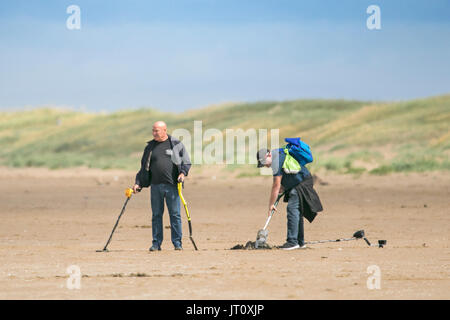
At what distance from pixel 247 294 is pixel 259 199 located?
16127 millimetres

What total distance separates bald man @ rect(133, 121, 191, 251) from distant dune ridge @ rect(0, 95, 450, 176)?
60.8ft

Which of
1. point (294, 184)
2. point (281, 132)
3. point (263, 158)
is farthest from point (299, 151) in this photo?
point (281, 132)

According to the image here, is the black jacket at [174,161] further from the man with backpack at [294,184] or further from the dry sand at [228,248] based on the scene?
the man with backpack at [294,184]

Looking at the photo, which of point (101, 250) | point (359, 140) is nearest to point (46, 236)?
point (101, 250)

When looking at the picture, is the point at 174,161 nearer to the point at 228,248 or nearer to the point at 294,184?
the point at 228,248

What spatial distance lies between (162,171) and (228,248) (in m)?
1.57

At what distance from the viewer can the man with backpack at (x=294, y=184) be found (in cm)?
1371

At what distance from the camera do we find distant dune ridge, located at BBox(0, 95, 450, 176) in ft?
119

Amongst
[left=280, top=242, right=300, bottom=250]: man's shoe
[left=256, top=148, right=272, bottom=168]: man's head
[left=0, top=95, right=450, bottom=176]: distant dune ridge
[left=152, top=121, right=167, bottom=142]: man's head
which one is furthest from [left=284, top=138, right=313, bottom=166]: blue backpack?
[left=0, top=95, right=450, bottom=176]: distant dune ridge

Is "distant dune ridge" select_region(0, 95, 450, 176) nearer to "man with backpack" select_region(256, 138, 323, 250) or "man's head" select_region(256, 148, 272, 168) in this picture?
"man with backpack" select_region(256, 138, 323, 250)

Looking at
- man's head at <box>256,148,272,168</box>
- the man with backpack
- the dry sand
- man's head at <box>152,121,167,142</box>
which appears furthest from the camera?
man's head at <box>152,121,167,142</box>

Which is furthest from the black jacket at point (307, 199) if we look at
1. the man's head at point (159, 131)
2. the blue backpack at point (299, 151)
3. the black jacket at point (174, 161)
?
the man's head at point (159, 131)
